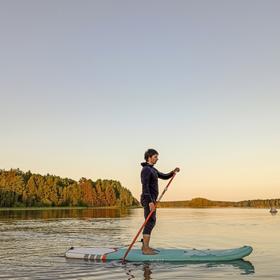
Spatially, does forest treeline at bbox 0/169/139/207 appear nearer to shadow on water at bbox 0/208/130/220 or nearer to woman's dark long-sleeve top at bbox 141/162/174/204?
shadow on water at bbox 0/208/130/220

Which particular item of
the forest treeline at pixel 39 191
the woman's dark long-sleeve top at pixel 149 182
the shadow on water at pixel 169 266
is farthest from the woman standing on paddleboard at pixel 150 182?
the forest treeline at pixel 39 191

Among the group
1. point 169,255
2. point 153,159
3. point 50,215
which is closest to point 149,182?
point 153,159

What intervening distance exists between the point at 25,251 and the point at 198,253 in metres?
7.67

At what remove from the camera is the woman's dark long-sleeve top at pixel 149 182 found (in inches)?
575

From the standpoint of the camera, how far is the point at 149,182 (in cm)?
1473

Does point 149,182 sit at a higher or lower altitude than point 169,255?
higher

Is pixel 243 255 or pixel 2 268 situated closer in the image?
pixel 2 268

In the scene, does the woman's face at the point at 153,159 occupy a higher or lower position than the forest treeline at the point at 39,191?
lower

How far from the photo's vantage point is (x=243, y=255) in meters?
15.5

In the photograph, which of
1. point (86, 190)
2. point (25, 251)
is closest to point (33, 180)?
point (86, 190)

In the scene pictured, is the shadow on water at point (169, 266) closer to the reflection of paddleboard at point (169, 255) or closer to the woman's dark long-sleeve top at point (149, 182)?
the reflection of paddleboard at point (169, 255)

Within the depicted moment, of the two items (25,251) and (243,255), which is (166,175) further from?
A: (25,251)

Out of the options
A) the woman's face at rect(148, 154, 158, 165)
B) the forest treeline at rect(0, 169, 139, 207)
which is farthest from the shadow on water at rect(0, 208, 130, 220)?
the woman's face at rect(148, 154, 158, 165)

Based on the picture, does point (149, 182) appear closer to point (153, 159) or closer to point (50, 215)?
point (153, 159)
